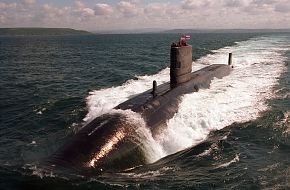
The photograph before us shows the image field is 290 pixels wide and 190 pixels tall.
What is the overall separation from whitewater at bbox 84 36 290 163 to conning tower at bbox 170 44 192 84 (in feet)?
4.92

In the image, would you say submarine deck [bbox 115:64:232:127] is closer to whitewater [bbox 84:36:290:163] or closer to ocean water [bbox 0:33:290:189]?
whitewater [bbox 84:36:290:163]

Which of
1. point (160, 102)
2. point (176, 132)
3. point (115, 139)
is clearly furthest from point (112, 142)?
point (160, 102)

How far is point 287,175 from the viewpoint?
40.2 feet

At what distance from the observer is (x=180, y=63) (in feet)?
71.2

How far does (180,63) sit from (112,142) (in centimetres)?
997

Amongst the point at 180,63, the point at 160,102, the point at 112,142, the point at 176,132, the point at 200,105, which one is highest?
the point at 180,63

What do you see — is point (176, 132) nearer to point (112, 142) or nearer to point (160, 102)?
point (160, 102)

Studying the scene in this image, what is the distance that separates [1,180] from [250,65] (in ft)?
108

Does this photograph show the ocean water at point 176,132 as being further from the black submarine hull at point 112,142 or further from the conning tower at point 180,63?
the conning tower at point 180,63

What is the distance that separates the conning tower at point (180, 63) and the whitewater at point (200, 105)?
1500mm

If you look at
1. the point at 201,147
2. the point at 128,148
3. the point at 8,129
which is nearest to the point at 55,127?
the point at 8,129

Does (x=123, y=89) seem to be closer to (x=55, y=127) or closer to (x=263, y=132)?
(x=55, y=127)

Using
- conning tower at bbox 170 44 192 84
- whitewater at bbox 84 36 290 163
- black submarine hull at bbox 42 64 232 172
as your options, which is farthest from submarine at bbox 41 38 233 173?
conning tower at bbox 170 44 192 84

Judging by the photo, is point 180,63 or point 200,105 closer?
point 200,105
